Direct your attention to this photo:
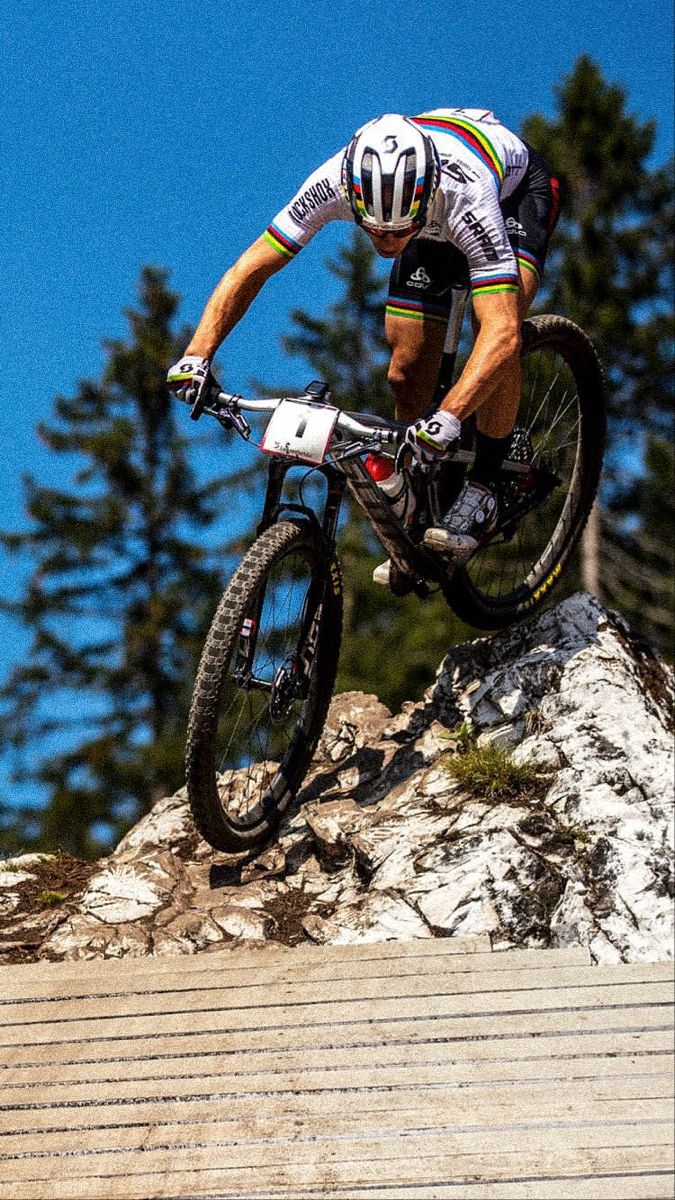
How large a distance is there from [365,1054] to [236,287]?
357 centimetres

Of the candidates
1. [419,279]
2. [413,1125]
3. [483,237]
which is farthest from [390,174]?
[413,1125]

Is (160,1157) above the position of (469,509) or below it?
below

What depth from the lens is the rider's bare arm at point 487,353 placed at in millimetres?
5836

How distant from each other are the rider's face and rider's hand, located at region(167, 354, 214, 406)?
3.11 ft

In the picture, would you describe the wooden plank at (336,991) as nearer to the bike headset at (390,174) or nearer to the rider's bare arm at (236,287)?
the rider's bare arm at (236,287)

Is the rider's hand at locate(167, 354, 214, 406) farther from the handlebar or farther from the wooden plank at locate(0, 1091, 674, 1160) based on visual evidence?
the wooden plank at locate(0, 1091, 674, 1160)

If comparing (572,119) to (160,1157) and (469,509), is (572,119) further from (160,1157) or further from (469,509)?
(160,1157)

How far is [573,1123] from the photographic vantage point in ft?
14.1

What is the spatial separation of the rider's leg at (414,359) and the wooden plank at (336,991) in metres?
3.13

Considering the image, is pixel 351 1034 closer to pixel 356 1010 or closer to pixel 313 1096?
pixel 356 1010

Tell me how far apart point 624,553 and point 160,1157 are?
21468 millimetres

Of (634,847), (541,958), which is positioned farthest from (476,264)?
(541,958)

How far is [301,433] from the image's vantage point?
5.66 m

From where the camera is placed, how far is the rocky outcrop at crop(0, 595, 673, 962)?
18.0 feet
